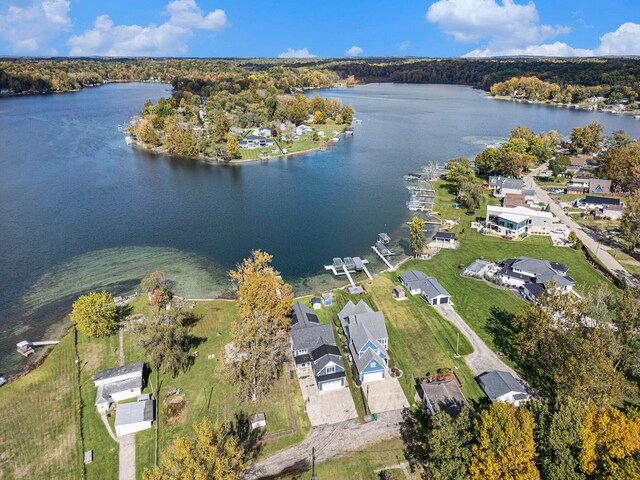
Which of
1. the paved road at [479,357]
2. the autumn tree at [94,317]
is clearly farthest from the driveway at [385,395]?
the autumn tree at [94,317]

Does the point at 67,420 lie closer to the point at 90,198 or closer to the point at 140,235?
the point at 140,235

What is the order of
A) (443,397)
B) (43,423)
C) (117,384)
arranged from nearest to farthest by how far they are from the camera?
(443,397), (43,423), (117,384)

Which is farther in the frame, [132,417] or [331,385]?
[331,385]

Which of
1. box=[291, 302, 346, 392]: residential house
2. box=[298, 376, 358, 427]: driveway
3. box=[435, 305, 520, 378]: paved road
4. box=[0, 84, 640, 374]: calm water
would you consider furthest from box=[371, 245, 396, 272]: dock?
box=[298, 376, 358, 427]: driveway

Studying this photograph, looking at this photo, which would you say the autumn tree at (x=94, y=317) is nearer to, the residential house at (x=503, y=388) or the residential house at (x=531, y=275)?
the residential house at (x=503, y=388)

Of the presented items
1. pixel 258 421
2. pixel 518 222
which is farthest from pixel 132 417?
pixel 518 222

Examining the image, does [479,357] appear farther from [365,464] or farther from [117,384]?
[117,384]
